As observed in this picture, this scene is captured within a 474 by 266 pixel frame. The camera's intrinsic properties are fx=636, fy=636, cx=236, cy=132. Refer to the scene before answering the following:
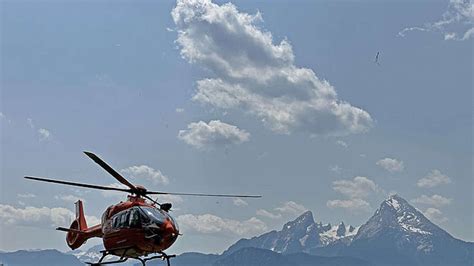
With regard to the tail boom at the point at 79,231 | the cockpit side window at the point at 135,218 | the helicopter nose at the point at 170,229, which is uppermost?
the tail boom at the point at 79,231

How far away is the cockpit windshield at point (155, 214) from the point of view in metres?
35.4

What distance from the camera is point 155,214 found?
3581 cm

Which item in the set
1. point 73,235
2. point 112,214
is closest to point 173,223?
point 112,214

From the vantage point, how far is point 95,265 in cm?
3322

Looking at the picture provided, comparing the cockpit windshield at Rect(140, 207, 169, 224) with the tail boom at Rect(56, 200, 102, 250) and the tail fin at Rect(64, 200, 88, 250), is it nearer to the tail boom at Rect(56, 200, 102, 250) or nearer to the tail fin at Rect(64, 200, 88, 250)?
the tail boom at Rect(56, 200, 102, 250)

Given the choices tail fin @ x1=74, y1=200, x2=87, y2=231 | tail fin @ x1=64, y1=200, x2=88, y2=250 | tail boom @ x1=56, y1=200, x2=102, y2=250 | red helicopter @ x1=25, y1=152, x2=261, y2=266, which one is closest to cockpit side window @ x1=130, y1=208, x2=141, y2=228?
red helicopter @ x1=25, y1=152, x2=261, y2=266

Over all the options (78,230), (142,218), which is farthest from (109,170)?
(78,230)

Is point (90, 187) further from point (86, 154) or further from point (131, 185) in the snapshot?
point (86, 154)

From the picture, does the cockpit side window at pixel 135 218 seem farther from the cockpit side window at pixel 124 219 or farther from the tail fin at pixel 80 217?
the tail fin at pixel 80 217

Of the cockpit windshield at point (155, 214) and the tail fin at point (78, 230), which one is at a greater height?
the tail fin at point (78, 230)

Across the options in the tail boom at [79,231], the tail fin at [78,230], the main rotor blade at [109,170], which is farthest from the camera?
the tail fin at [78,230]

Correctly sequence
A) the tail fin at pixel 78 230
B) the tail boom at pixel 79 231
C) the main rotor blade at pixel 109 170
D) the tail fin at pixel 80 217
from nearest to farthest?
1. the main rotor blade at pixel 109 170
2. the tail boom at pixel 79 231
3. the tail fin at pixel 78 230
4. the tail fin at pixel 80 217

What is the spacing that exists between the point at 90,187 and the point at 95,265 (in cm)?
428

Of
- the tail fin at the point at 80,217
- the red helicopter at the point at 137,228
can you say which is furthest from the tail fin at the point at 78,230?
the red helicopter at the point at 137,228
